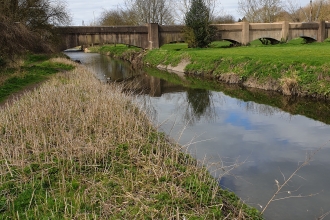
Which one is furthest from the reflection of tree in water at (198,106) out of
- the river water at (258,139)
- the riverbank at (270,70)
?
the riverbank at (270,70)

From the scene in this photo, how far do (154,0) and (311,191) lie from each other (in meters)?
46.3

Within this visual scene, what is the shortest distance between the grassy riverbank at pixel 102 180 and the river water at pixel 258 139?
700 mm

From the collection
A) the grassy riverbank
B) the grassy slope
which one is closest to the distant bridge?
the grassy slope

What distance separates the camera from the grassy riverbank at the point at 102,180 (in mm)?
4938

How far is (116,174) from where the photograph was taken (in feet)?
20.1

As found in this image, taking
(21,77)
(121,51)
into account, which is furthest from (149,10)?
(21,77)

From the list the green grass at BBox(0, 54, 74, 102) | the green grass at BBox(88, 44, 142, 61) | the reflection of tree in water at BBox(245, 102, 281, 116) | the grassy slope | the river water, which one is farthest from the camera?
the green grass at BBox(88, 44, 142, 61)

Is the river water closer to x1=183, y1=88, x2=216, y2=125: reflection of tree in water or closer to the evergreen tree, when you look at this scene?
x1=183, y1=88, x2=216, y2=125: reflection of tree in water

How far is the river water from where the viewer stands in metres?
6.62

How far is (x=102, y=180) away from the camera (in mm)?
5852

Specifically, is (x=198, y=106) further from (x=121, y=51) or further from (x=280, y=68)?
(x=121, y=51)

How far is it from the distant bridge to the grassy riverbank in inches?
996

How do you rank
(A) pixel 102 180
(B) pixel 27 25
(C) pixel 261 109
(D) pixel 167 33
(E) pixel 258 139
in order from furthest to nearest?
(D) pixel 167 33 → (B) pixel 27 25 → (C) pixel 261 109 → (E) pixel 258 139 → (A) pixel 102 180

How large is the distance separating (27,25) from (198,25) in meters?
15.6
